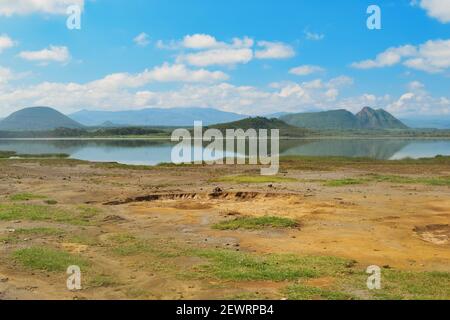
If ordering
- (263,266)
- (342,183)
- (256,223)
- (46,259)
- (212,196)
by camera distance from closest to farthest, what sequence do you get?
(263,266) < (46,259) < (256,223) < (212,196) < (342,183)

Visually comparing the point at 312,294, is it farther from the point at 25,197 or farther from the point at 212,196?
the point at 25,197

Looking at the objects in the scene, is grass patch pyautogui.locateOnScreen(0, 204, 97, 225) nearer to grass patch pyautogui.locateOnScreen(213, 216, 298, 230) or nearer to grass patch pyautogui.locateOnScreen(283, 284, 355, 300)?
grass patch pyautogui.locateOnScreen(213, 216, 298, 230)

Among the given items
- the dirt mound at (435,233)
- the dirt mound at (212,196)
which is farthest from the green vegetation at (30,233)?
the dirt mound at (435,233)

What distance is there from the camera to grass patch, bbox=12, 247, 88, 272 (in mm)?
14086

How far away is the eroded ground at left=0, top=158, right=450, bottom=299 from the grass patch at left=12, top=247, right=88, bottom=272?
1.3 inches

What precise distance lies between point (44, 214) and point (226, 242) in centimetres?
1041

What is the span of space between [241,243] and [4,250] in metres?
8.30

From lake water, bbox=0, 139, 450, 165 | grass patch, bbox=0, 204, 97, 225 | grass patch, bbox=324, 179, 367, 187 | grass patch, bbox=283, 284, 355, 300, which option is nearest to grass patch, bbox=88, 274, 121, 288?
grass patch, bbox=283, 284, 355, 300

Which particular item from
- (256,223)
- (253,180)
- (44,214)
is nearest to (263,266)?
(256,223)

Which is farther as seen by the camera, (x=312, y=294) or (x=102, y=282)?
(x=102, y=282)

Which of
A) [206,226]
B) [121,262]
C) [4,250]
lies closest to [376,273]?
[121,262]

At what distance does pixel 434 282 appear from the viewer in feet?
41.2

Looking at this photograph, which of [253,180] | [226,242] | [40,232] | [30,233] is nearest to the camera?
[226,242]

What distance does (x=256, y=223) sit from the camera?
69.6ft
